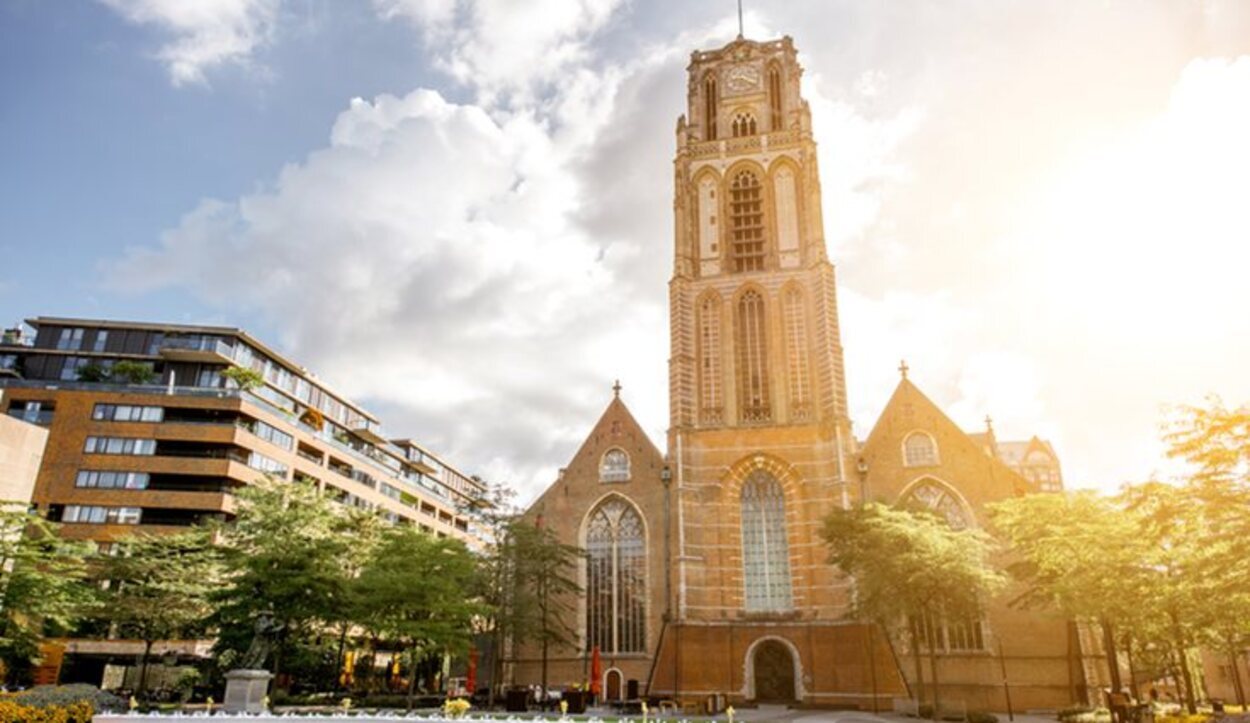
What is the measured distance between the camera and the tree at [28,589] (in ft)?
104

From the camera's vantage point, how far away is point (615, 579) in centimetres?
4481

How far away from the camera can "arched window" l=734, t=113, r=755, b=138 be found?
55250mm

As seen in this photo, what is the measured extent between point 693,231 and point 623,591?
902 inches

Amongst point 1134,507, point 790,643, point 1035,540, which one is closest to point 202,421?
point 790,643

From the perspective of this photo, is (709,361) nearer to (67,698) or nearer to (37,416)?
(67,698)

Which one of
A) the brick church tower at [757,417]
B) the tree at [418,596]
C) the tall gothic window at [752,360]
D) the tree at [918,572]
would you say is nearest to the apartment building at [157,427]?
the tree at [418,596]

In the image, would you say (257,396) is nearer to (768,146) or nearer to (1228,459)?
(768,146)

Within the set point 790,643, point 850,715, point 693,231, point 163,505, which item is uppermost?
point 693,231

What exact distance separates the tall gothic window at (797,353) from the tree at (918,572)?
11.7 meters

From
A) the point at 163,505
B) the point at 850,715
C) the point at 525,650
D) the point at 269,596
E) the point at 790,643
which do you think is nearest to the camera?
the point at 269,596

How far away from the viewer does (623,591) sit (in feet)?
146

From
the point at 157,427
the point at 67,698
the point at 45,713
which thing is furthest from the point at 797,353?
the point at 157,427

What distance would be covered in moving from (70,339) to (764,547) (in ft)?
191

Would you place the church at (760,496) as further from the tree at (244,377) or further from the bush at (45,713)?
the bush at (45,713)
